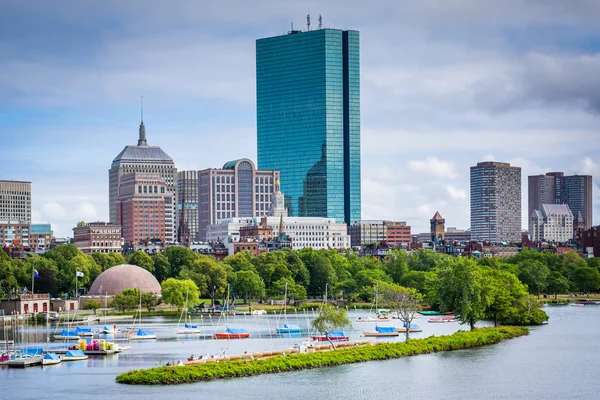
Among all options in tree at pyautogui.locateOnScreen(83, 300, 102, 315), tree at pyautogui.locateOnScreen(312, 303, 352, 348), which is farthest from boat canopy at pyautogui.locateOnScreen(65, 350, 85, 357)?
tree at pyautogui.locateOnScreen(83, 300, 102, 315)

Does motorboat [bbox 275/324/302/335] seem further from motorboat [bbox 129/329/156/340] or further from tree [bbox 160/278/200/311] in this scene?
tree [bbox 160/278/200/311]

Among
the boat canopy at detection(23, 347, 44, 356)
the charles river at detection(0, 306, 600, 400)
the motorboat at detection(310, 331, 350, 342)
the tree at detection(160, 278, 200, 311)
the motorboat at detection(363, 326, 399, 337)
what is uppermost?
the tree at detection(160, 278, 200, 311)

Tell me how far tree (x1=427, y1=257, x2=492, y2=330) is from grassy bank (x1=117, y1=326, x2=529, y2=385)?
9.32 feet

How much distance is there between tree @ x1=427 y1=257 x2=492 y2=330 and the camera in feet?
428

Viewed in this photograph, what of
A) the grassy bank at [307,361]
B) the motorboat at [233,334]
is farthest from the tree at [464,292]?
the motorboat at [233,334]

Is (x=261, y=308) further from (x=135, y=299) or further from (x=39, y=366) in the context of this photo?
(x=39, y=366)

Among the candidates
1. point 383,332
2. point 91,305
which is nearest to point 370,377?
point 383,332

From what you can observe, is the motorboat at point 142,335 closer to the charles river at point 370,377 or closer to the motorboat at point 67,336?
the charles river at point 370,377

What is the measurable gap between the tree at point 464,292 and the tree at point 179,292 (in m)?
59.9

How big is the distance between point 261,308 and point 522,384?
105898 millimetres

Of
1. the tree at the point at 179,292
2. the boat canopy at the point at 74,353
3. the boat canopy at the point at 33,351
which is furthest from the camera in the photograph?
the tree at the point at 179,292

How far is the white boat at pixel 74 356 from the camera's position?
112188 millimetres

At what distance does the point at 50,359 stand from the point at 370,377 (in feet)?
103

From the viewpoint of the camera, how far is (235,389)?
90.4m
